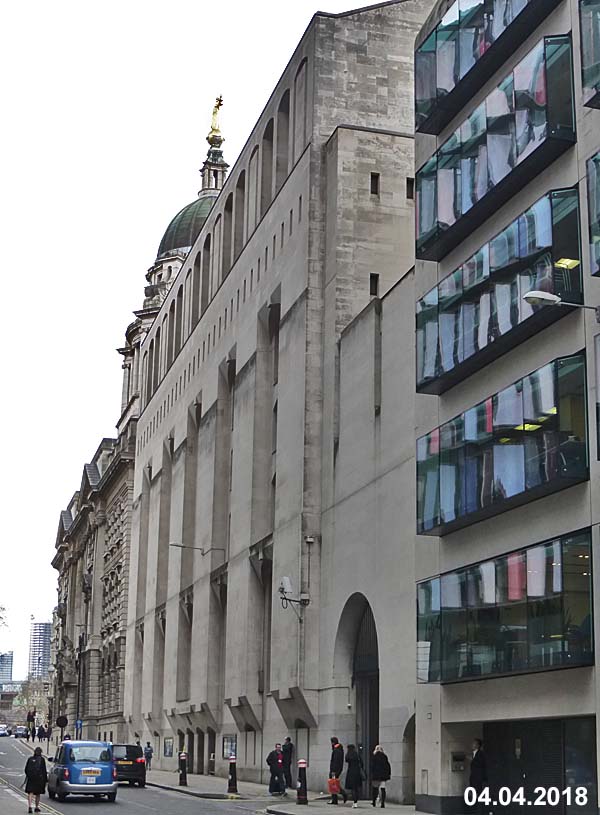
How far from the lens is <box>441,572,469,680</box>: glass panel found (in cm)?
2733

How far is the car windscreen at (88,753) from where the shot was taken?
3453 centimetres

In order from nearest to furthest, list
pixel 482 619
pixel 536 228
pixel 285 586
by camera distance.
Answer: pixel 536 228
pixel 482 619
pixel 285 586

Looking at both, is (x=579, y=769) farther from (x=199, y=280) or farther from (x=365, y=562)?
(x=199, y=280)

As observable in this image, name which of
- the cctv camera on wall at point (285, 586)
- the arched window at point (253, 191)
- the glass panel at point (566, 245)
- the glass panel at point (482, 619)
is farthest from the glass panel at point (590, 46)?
the arched window at point (253, 191)

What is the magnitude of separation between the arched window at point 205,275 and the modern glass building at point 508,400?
3159cm

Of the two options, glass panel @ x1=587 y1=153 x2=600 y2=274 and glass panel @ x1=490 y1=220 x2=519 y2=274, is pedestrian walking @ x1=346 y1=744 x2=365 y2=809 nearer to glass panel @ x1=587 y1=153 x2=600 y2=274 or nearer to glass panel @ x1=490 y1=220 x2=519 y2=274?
glass panel @ x1=490 y1=220 x2=519 y2=274

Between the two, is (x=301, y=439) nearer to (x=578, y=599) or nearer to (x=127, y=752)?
(x=127, y=752)

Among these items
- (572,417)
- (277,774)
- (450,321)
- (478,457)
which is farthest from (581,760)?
(277,774)

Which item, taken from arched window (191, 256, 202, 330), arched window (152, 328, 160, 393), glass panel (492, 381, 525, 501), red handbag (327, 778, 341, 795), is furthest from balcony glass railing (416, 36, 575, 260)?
arched window (152, 328, 160, 393)

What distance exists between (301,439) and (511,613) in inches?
673

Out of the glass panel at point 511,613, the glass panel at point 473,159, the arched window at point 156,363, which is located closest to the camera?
the glass panel at point 511,613

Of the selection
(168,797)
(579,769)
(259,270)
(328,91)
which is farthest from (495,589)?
(259,270)

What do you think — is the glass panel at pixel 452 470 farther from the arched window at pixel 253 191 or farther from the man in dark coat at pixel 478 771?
the arched window at pixel 253 191

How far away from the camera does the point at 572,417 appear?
2347 cm
